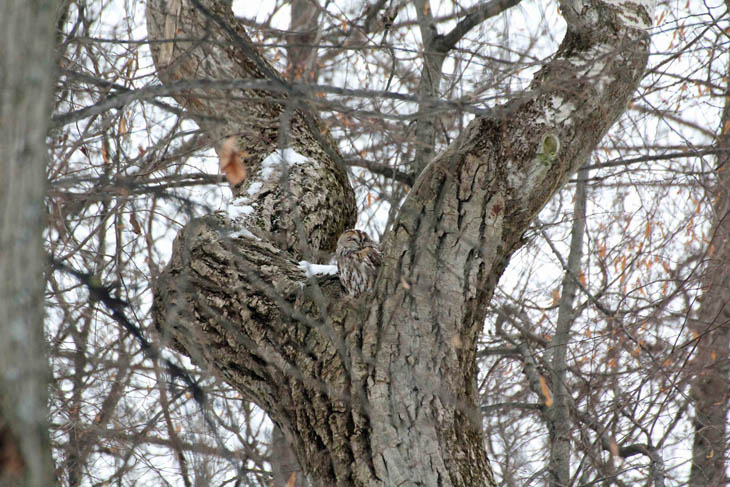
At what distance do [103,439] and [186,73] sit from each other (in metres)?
1.76

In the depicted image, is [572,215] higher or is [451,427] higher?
[572,215]

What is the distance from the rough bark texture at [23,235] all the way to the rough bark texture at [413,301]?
1.07 metres

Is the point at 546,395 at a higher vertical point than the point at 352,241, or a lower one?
lower

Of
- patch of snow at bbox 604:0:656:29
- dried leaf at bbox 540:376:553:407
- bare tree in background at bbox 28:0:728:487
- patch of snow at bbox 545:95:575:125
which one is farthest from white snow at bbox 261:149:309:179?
dried leaf at bbox 540:376:553:407

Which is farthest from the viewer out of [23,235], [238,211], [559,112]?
[238,211]

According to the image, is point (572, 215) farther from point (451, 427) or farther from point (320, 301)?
point (320, 301)

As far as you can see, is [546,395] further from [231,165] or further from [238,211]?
[231,165]

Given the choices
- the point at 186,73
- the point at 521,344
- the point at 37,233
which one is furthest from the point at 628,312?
the point at 37,233

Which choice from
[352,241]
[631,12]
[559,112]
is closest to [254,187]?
[352,241]

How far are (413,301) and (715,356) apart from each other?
3001 mm

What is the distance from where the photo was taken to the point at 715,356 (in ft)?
15.5

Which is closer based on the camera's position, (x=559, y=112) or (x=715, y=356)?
(x=559, y=112)

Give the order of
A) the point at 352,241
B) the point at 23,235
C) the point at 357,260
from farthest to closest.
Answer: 1. the point at 352,241
2. the point at 357,260
3. the point at 23,235

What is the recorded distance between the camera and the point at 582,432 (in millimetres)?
4219
